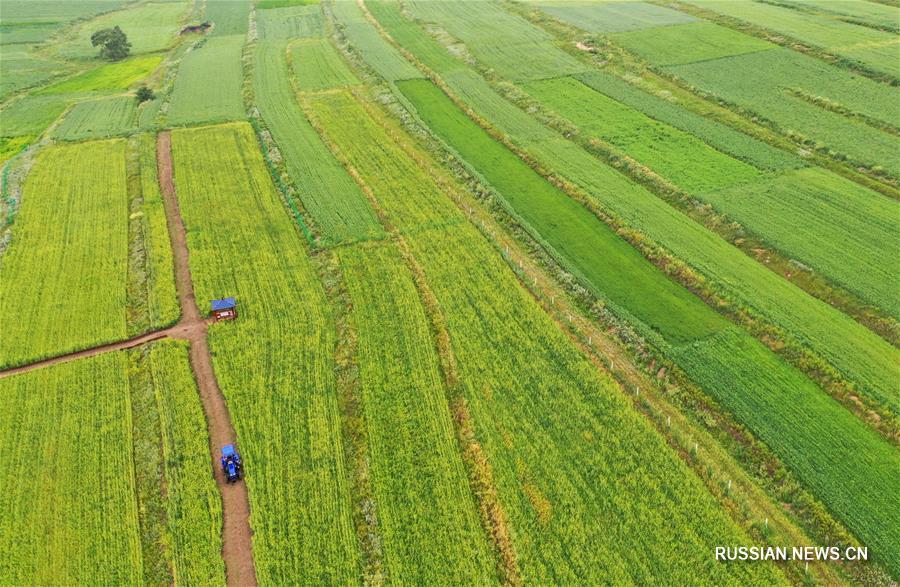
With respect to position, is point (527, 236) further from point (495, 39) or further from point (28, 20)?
point (28, 20)

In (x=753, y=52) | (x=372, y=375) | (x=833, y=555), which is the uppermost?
(x=753, y=52)

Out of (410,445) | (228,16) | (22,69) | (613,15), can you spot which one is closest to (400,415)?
(410,445)

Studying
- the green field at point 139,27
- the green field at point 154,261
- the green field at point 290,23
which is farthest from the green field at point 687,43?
the green field at point 139,27

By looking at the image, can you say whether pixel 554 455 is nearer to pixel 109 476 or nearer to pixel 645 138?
pixel 109 476

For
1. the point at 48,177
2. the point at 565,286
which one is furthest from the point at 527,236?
the point at 48,177

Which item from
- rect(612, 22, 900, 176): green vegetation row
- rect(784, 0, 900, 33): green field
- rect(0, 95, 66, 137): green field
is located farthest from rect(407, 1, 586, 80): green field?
rect(0, 95, 66, 137): green field

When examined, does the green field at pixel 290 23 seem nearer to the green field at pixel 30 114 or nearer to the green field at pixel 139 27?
the green field at pixel 139 27
